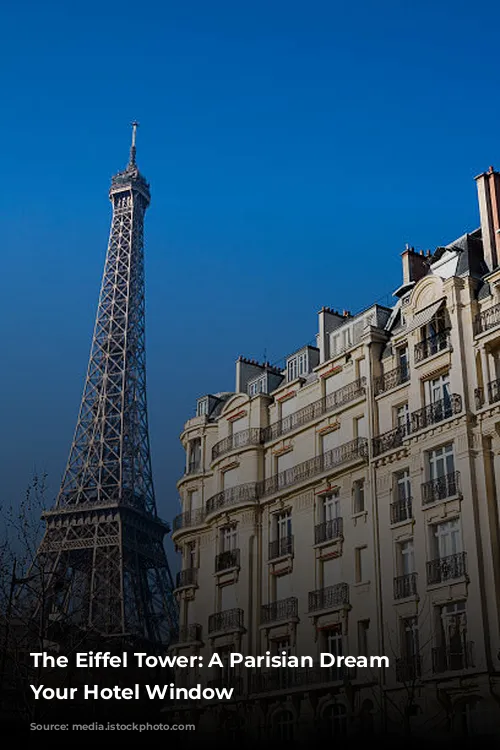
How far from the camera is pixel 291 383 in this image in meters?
39.6

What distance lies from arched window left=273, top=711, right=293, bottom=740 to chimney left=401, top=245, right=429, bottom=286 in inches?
649

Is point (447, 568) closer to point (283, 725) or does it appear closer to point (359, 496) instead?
point (359, 496)

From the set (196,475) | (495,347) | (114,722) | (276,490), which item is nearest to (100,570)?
(114,722)

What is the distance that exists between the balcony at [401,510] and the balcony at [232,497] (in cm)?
779

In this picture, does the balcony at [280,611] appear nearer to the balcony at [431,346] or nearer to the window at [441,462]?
the window at [441,462]

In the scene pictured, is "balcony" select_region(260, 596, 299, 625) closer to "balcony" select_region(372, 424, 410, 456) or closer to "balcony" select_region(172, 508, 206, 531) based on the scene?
"balcony" select_region(172, 508, 206, 531)

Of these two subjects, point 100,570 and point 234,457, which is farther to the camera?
point 100,570

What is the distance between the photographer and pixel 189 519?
4247 cm

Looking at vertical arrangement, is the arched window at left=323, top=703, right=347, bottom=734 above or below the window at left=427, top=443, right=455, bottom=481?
below

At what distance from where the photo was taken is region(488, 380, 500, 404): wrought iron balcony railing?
2998 cm

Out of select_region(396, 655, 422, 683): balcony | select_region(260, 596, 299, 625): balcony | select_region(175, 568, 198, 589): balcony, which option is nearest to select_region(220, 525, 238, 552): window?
select_region(175, 568, 198, 589): balcony

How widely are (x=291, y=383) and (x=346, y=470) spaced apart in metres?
5.73

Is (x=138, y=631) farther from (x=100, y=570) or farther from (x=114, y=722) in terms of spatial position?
(x=114, y=722)

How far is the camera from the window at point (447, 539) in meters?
29.8
